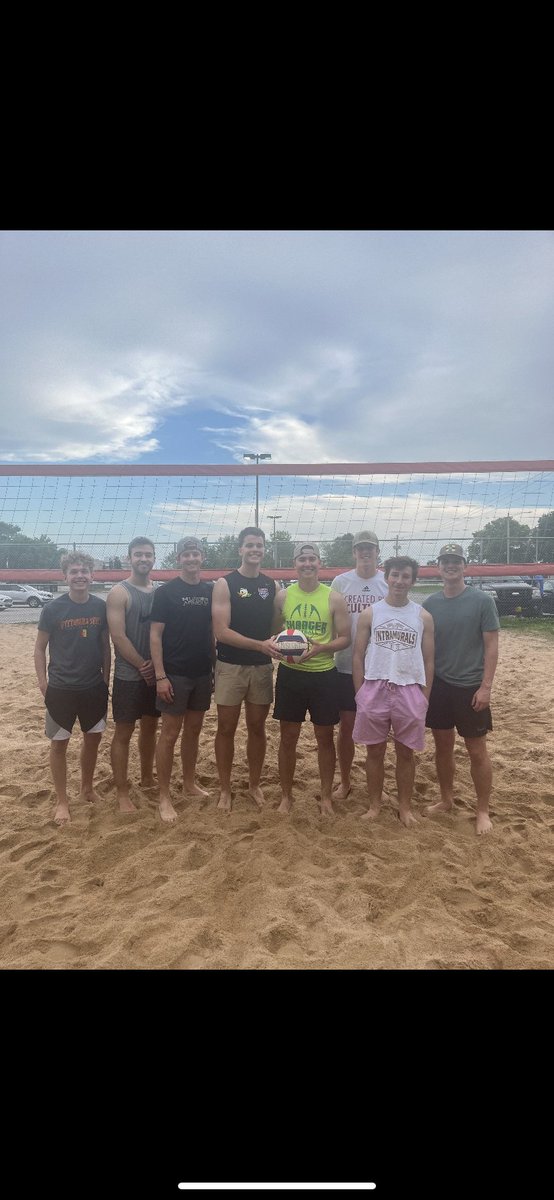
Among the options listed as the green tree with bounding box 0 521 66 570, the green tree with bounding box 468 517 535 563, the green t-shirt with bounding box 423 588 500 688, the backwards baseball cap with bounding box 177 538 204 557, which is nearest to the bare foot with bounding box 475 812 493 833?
the green t-shirt with bounding box 423 588 500 688

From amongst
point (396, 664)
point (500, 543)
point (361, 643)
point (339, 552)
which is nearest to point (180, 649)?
point (361, 643)

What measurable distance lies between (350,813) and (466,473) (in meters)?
5.36

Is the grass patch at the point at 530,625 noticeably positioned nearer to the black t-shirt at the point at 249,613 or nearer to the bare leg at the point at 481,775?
the bare leg at the point at 481,775

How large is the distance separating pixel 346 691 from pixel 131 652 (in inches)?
38.4

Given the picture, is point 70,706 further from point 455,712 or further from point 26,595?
point 26,595

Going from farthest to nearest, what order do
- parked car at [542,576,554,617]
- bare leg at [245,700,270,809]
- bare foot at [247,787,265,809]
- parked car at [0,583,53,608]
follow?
parked car at [0,583,53,608] → parked car at [542,576,554,617] → bare foot at [247,787,265,809] → bare leg at [245,700,270,809]

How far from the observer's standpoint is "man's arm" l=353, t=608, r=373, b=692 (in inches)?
95.7

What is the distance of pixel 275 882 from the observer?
82.4 inches

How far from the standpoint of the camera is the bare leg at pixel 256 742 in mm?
2562

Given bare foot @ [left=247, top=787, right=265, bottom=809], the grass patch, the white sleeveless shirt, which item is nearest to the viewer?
the white sleeveless shirt

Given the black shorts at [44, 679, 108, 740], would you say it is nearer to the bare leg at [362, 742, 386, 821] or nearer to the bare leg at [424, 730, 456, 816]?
the bare leg at [362, 742, 386, 821]

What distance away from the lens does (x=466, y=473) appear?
273 inches

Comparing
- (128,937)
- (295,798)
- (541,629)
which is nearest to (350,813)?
(295,798)

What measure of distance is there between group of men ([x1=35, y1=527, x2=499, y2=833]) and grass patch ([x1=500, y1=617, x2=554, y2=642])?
5490mm
